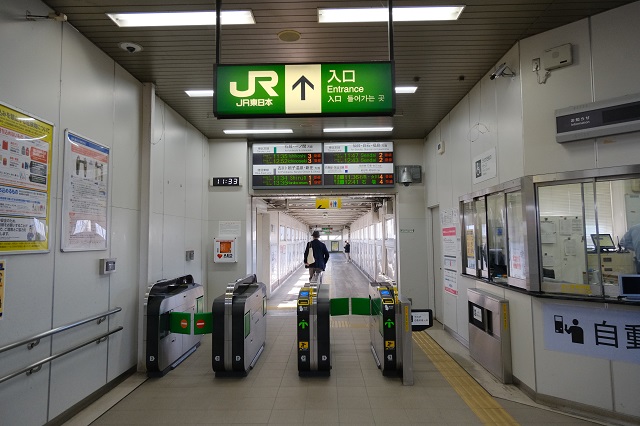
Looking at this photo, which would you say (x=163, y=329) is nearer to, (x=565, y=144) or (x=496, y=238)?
(x=496, y=238)

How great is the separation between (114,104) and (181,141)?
1.63m

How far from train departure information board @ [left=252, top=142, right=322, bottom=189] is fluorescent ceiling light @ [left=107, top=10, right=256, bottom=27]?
337cm

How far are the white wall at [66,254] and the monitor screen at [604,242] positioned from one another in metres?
4.76

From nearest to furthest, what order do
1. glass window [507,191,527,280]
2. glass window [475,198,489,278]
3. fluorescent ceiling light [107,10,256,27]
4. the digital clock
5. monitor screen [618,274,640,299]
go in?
monitor screen [618,274,640,299] < fluorescent ceiling light [107,10,256,27] < glass window [507,191,527,280] < glass window [475,198,489,278] < the digital clock

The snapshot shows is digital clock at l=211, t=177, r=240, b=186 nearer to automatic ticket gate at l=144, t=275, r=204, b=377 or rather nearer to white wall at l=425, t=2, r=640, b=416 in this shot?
automatic ticket gate at l=144, t=275, r=204, b=377

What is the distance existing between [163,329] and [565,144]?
15.5 feet

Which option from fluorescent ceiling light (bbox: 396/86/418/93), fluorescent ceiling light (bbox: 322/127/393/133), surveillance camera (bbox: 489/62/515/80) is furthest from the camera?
fluorescent ceiling light (bbox: 322/127/393/133)

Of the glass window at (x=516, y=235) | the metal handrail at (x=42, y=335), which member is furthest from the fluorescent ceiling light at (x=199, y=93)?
the glass window at (x=516, y=235)

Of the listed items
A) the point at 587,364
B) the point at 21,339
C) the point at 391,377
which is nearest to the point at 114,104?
the point at 21,339

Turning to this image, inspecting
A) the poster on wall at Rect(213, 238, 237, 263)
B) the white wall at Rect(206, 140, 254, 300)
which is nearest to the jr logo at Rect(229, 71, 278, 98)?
the white wall at Rect(206, 140, 254, 300)

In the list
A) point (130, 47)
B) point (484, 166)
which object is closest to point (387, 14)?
point (484, 166)

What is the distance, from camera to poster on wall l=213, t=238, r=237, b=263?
643 cm

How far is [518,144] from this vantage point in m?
→ 3.62

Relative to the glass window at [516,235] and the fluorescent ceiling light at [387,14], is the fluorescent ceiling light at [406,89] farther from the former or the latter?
the glass window at [516,235]
